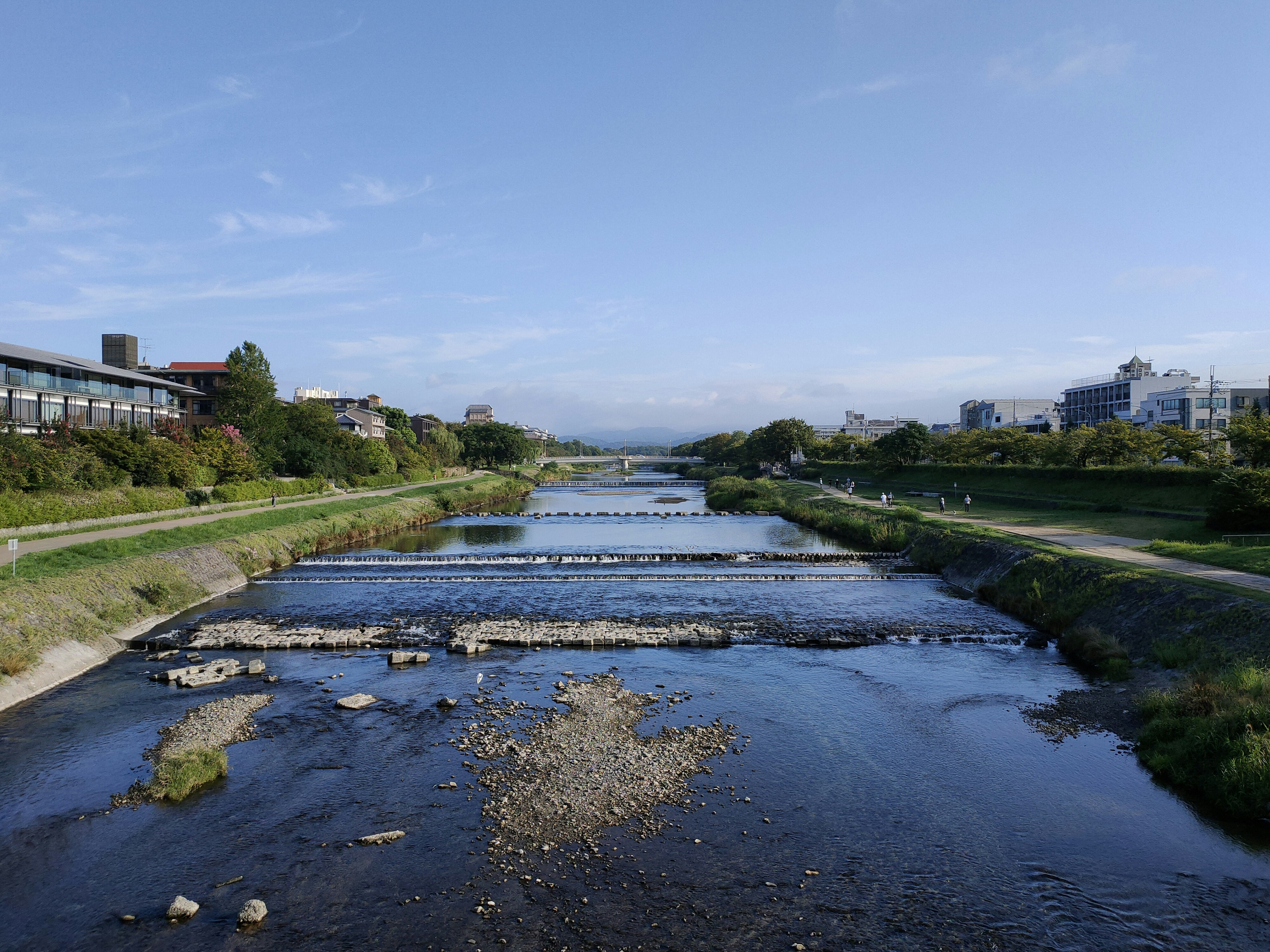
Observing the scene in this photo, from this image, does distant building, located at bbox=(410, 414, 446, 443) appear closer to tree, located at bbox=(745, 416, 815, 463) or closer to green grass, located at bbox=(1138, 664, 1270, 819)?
tree, located at bbox=(745, 416, 815, 463)

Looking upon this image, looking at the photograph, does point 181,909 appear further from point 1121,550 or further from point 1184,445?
point 1184,445

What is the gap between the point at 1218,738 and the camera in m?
14.3

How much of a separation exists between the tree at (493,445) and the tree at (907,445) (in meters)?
69.4

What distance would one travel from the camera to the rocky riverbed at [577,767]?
12641mm

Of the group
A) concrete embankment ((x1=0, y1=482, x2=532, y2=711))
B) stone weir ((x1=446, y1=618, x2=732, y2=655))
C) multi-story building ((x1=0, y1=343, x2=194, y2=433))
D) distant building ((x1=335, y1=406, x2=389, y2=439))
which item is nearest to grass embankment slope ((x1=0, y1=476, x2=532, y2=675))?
concrete embankment ((x1=0, y1=482, x2=532, y2=711))

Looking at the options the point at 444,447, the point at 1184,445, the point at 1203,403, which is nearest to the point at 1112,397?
the point at 1203,403

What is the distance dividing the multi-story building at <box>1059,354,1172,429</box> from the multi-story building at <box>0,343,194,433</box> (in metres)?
121

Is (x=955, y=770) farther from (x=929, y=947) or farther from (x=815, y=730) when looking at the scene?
(x=929, y=947)

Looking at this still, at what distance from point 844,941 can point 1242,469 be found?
34.2 m

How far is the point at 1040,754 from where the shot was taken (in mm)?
15875

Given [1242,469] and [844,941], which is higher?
[1242,469]

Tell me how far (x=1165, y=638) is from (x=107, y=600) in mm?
32999

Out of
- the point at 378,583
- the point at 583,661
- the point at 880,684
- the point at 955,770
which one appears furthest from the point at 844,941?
the point at 378,583

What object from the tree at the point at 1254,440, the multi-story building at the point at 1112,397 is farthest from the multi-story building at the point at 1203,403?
the tree at the point at 1254,440
